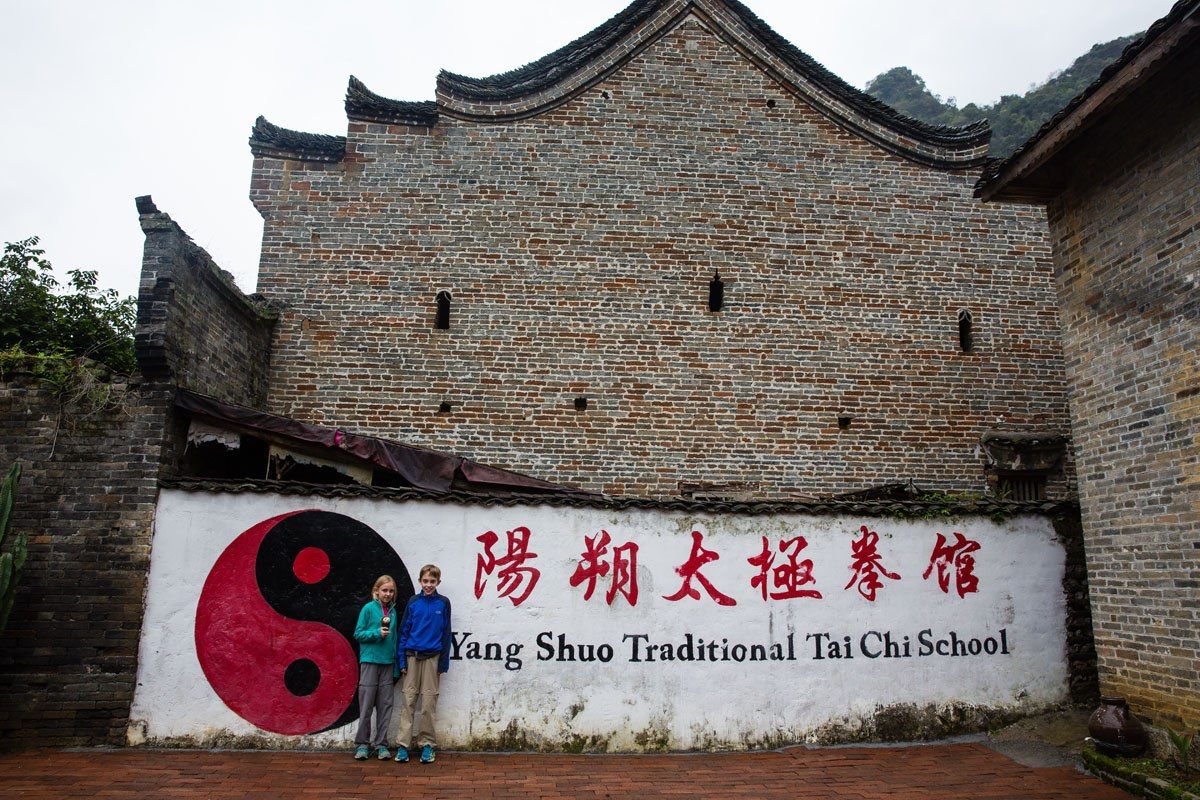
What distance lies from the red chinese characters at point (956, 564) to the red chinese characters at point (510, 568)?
345cm

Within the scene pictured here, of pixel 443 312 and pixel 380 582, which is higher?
pixel 443 312

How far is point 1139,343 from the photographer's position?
19.7ft

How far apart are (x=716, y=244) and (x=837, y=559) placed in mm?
5079

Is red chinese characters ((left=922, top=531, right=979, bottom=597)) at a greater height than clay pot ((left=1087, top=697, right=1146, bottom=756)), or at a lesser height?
greater

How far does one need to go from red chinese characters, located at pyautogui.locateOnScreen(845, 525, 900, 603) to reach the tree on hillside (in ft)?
29.9

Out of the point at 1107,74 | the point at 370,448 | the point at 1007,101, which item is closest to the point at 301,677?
the point at 370,448

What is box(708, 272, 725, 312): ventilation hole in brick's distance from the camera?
10.0 meters

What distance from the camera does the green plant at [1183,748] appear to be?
17.3ft

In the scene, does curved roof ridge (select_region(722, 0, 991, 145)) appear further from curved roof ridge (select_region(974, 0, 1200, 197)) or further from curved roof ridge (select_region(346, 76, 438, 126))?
curved roof ridge (select_region(346, 76, 438, 126))

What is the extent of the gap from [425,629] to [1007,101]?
4725 centimetres

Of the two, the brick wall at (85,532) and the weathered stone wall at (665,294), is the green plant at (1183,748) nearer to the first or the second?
the weathered stone wall at (665,294)

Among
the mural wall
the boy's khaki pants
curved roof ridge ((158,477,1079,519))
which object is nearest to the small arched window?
curved roof ridge ((158,477,1079,519))

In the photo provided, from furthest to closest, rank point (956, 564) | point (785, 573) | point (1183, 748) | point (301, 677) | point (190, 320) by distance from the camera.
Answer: point (190, 320), point (956, 564), point (785, 573), point (301, 677), point (1183, 748)

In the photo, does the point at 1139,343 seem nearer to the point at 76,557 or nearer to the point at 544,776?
the point at 544,776
